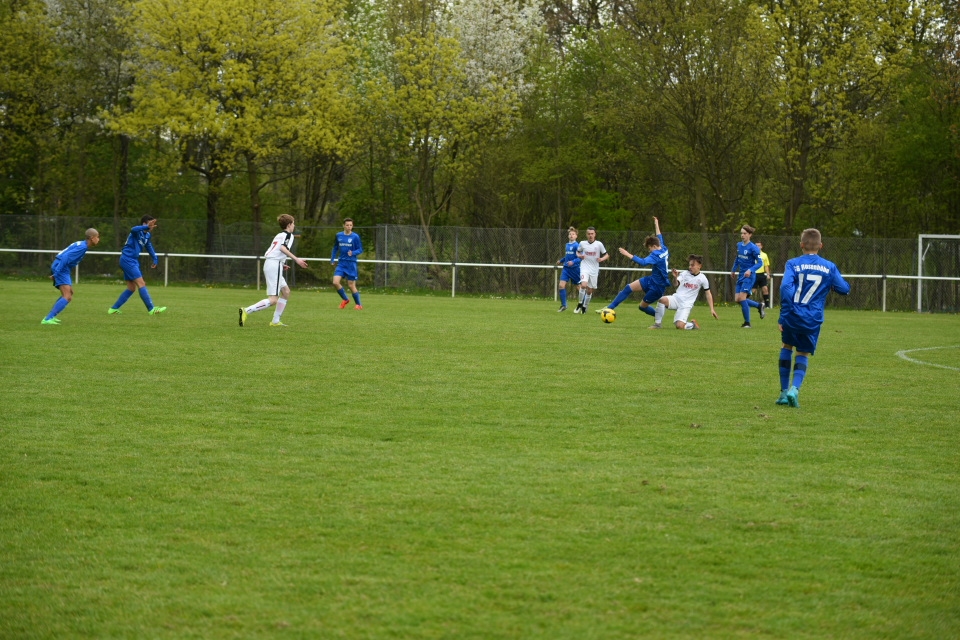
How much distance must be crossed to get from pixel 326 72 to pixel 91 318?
23.4m

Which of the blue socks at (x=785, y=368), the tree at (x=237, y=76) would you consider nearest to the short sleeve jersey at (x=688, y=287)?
the blue socks at (x=785, y=368)

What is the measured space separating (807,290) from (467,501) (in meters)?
5.29

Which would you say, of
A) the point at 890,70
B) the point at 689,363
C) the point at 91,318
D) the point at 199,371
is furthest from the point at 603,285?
the point at 199,371

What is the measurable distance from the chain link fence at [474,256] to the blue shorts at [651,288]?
40.3 ft

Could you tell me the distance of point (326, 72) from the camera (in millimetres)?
41469

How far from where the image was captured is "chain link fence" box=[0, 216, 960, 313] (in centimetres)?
3469

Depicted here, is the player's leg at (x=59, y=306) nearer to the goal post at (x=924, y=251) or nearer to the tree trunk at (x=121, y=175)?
the goal post at (x=924, y=251)

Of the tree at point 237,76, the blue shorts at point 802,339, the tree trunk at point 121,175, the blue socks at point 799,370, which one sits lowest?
the blue socks at point 799,370

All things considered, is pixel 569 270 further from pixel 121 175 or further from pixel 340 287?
pixel 121 175

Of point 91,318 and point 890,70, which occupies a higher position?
point 890,70

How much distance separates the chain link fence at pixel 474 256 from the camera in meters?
34.7

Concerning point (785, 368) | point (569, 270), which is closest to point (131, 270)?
point (569, 270)

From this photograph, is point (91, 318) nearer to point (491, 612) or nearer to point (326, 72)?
point (491, 612)

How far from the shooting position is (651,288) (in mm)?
21812
